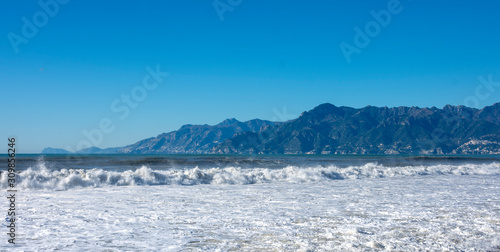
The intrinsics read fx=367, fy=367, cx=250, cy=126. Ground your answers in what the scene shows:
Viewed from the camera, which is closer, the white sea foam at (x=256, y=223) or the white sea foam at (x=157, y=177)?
the white sea foam at (x=256, y=223)

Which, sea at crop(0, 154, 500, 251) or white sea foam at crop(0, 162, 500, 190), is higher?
white sea foam at crop(0, 162, 500, 190)

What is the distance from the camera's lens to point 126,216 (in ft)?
31.3

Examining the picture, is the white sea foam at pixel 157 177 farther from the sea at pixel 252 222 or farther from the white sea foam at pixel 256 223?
the white sea foam at pixel 256 223

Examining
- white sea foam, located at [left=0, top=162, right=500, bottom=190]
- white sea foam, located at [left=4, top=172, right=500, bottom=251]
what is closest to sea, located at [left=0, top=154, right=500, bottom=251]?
white sea foam, located at [left=4, top=172, right=500, bottom=251]

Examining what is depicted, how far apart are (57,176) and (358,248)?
1664 cm

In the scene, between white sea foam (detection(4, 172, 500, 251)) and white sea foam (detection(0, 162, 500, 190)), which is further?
white sea foam (detection(0, 162, 500, 190))

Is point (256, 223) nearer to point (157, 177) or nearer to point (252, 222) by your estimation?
point (252, 222)

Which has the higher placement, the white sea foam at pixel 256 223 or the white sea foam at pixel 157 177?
the white sea foam at pixel 157 177

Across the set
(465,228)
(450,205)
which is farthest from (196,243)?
(450,205)

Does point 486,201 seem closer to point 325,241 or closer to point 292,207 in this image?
point 292,207

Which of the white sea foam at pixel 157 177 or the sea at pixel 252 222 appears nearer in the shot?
the sea at pixel 252 222

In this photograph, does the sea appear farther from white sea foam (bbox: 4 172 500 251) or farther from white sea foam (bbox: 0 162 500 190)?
white sea foam (bbox: 0 162 500 190)

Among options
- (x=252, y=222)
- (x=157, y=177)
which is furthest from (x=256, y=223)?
(x=157, y=177)

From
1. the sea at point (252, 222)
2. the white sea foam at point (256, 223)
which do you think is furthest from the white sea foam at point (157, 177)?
the white sea foam at point (256, 223)
